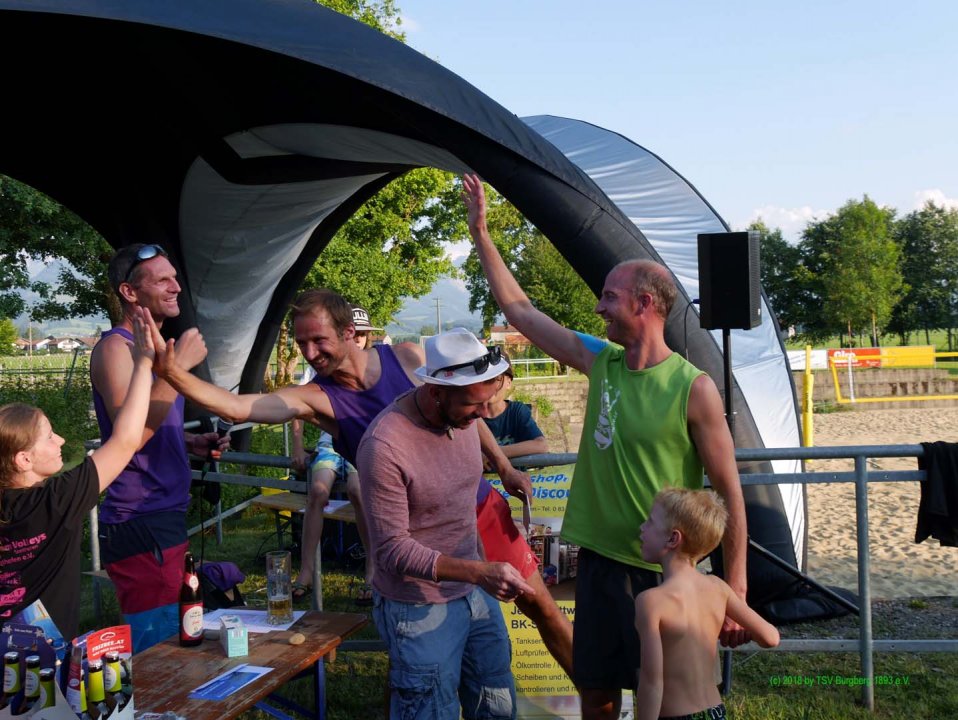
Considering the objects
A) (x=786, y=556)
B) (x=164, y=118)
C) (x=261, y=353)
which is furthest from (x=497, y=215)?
(x=786, y=556)

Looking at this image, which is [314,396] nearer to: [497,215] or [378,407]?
[378,407]

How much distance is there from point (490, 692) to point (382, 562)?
2.18 feet

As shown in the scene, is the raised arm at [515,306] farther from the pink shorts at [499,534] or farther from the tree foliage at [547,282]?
the tree foliage at [547,282]

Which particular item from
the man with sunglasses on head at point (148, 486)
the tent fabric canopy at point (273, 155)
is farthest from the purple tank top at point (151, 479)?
the tent fabric canopy at point (273, 155)

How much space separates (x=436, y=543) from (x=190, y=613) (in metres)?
1.06

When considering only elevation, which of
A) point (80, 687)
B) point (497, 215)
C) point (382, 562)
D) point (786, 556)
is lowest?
point (786, 556)

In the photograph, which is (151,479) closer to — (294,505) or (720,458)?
(720,458)

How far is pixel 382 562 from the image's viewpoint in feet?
8.52

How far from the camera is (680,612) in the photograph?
274 centimetres

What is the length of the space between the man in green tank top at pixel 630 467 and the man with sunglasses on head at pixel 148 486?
1556 mm

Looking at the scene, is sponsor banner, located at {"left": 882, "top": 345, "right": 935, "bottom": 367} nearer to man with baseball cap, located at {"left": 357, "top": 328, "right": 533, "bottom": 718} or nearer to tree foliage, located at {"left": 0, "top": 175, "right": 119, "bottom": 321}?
tree foliage, located at {"left": 0, "top": 175, "right": 119, "bottom": 321}

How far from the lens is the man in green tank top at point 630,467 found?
2912mm

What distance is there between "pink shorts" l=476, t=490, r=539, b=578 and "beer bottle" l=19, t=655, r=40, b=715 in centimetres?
163

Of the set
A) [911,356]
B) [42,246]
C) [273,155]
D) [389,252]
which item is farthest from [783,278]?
[273,155]
